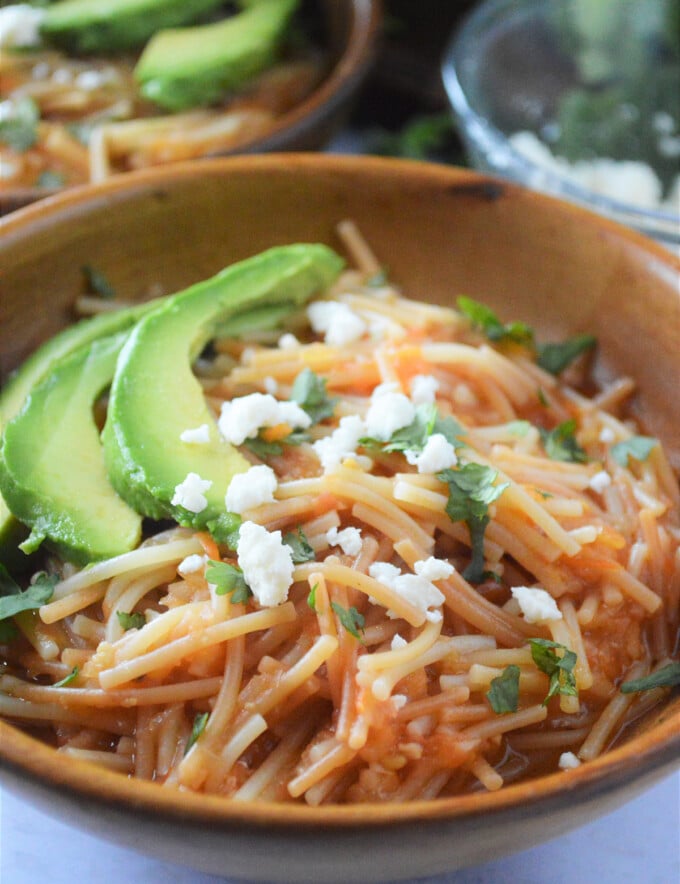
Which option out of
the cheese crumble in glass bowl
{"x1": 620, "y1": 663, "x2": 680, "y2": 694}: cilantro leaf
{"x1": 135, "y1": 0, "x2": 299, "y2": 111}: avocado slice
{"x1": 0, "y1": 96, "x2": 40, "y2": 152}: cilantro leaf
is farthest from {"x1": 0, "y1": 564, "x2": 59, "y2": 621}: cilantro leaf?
the cheese crumble in glass bowl

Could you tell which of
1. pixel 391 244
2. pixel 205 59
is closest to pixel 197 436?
pixel 391 244

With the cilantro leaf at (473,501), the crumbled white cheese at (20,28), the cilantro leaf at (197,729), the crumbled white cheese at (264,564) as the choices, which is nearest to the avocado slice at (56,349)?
the crumbled white cheese at (264,564)

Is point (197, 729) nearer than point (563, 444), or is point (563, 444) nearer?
point (197, 729)

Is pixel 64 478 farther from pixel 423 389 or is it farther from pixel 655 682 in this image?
pixel 655 682

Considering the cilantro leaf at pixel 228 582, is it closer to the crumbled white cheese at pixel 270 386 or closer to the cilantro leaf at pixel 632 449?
the crumbled white cheese at pixel 270 386

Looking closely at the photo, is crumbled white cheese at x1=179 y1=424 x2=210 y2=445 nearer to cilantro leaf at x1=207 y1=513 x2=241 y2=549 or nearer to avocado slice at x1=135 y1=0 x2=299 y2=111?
cilantro leaf at x1=207 y1=513 x2=241 y2=549

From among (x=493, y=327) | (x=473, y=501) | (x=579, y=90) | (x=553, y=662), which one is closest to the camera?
(x=553, y=662)

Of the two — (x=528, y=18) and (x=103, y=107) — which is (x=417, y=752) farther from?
(x=528, y=18)
